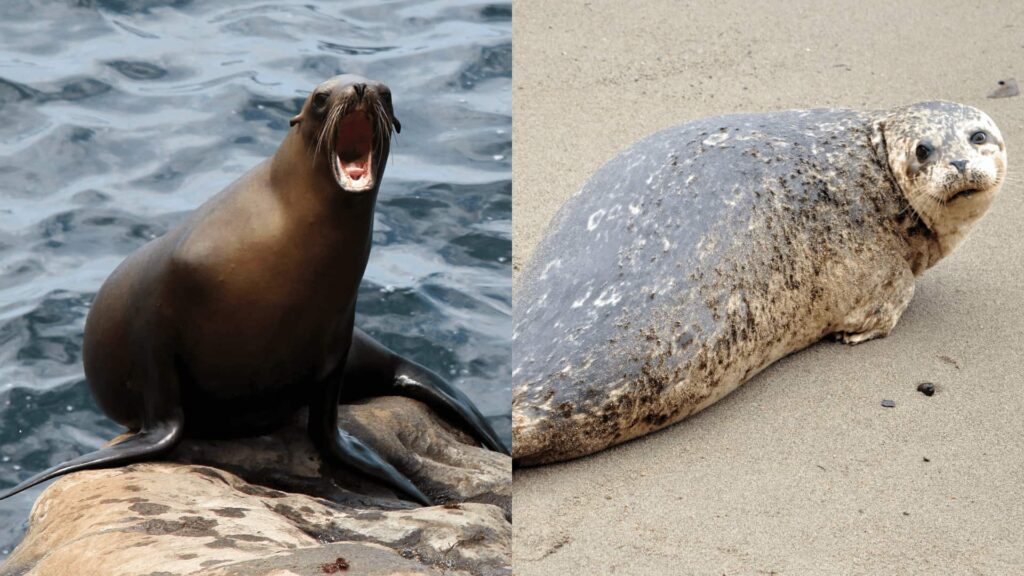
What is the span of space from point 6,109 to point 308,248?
512 centimetres

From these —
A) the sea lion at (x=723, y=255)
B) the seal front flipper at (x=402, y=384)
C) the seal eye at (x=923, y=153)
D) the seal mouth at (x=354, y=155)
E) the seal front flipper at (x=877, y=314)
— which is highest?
the seal mouth at (x=354, y=155)

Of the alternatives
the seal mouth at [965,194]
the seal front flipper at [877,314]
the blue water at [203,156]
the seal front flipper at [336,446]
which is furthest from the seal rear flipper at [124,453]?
the seal mouth at [965,194]

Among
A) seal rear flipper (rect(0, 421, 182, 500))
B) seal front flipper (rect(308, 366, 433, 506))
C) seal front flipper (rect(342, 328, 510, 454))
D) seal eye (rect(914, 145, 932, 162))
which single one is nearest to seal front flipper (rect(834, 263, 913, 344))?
seal eye (rect(914, 145, 932, 162))

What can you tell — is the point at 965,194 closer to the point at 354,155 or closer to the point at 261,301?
the point at 354,155

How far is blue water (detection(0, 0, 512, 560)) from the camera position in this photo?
6547 millimetres

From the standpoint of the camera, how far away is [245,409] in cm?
449

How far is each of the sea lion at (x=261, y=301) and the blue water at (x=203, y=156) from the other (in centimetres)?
133

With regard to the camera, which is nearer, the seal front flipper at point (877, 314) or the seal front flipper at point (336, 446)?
the seal front flipper at point (336, 446)

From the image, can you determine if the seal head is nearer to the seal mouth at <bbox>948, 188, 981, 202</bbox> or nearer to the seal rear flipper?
the seal mouth at <bbox>948, 188, 981, 202</bbox>

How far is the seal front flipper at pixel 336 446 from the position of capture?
14.8 ft

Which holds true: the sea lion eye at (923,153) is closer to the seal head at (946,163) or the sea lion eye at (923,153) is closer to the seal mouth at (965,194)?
the seal head at (946,163)

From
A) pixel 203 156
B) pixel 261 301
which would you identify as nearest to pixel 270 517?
pixel 261 301

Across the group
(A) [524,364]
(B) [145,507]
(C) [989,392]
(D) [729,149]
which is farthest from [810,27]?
(B) [145,507]

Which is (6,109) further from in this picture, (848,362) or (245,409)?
(848,362)
